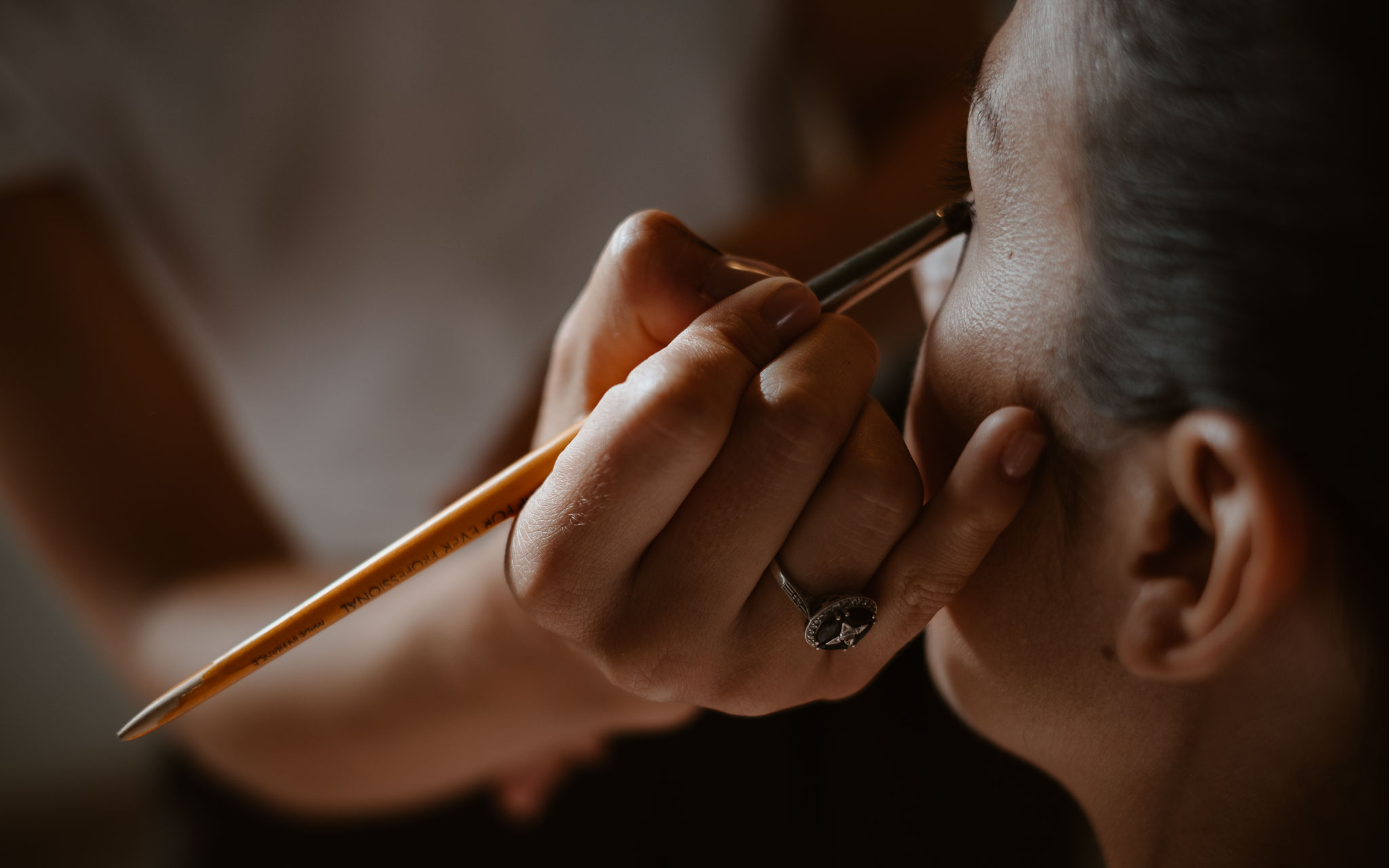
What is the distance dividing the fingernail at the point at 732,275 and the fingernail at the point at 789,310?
0.13ft

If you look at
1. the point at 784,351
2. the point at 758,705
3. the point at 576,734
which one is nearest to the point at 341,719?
the point at 576,734

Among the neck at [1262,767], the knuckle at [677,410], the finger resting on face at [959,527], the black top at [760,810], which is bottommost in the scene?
the black top at [760,810]

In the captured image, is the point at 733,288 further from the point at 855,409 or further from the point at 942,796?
the point at 942,796

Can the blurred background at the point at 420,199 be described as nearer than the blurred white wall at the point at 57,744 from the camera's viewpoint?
Yes

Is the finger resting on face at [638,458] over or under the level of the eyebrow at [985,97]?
under

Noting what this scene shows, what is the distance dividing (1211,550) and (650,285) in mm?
288

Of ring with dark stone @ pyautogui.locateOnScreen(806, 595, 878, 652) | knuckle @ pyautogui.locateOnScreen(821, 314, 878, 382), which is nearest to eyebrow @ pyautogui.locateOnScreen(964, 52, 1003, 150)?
knuckle @ pyautogui.locateOnScreen(821, 314, 878, 382)

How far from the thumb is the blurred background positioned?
0.36 meters

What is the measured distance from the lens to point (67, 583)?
816 mm

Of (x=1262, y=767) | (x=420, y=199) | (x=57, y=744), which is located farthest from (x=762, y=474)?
(x=57, y=744)

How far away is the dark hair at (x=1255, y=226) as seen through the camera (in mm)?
306

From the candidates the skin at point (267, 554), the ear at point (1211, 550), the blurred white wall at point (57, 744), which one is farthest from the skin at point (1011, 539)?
the blurred white wall at point (57, 744)

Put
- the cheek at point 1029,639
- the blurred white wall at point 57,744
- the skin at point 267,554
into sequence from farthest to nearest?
the blurred white wall at point 57,744 → the skin at point 267,554 → the cheek at point 1029,639

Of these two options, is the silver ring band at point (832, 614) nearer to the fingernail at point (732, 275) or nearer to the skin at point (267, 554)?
the fingernail at point (732, 275)
